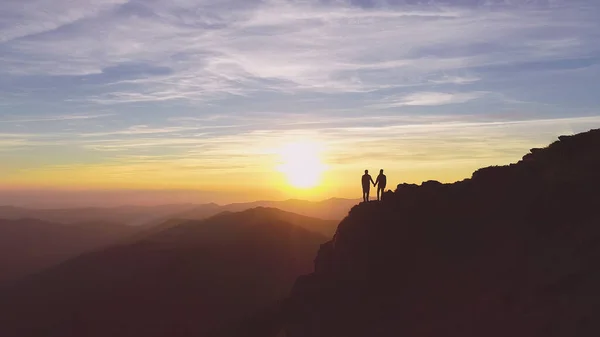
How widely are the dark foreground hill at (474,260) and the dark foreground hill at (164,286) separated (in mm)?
54873

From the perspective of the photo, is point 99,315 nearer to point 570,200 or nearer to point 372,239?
point 372,239

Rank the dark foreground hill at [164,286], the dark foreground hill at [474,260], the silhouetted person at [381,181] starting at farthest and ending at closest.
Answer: the dark foreground hill at [164,286] < the silhouetted person at [381,181] < the dark foreground hill at [474,260]

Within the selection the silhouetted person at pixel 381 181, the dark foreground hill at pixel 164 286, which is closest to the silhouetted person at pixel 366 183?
the silhouetted person at pixel 381 181

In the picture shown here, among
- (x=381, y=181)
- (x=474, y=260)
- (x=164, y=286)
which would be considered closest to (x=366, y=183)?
(x=381, y=181)

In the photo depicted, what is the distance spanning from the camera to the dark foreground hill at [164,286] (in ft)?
335

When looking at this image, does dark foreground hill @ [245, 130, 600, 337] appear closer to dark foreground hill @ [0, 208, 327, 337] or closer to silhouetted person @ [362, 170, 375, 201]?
silhouetted person @ [362, 170, 375, 201]

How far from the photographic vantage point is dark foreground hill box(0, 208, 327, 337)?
335ft

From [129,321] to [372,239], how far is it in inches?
3366

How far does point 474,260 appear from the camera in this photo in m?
27.2

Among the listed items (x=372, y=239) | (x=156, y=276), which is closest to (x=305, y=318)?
(x=372, y=239)

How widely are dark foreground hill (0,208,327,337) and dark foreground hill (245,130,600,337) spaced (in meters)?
54.9

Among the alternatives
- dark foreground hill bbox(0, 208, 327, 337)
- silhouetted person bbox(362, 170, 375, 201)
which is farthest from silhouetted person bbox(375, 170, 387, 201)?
dark foreground hill bbox(0, 208, 327, 337)

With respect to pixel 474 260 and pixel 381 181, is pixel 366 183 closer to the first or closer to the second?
pixel 381 181

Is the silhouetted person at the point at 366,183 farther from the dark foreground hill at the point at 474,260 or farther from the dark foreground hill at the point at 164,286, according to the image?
the dark foreground hill at the point at 164,286
